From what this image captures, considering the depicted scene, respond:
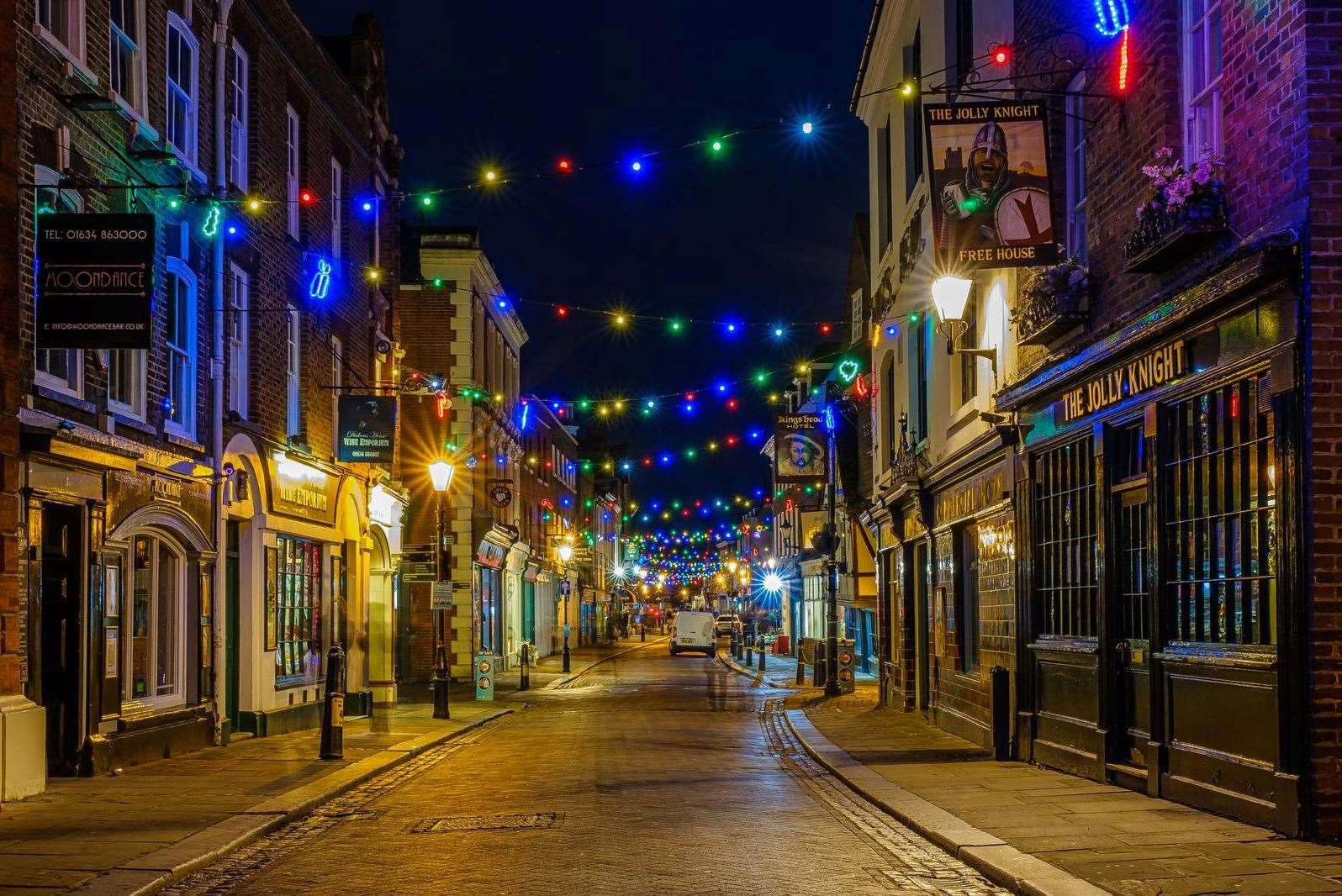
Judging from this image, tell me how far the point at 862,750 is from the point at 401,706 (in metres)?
12.5

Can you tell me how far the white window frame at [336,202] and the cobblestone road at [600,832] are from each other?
935cm

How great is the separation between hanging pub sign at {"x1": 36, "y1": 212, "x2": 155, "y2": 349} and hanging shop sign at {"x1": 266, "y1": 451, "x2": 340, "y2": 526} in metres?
7.40

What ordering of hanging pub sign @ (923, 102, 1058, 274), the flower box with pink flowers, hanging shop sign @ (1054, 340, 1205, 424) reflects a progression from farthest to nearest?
1. hanging pub sign @ (923, 102, 1058, 274)
2. hanging shop sign @ (1054, 340, 1205, 424)
3. the flower box with pink flowers

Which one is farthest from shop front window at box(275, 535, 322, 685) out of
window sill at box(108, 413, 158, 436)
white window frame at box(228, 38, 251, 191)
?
window sill at box(108, 413, 158, 436)

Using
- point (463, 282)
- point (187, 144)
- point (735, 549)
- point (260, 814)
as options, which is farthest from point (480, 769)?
point (735, 549)

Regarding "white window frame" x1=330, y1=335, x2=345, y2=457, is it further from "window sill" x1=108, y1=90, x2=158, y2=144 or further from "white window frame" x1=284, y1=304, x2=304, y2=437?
"window sill" x1=108, y1=90, x2=158, y2=144

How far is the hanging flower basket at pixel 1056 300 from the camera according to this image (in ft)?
46.5

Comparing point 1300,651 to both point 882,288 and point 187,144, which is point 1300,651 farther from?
point 882,288

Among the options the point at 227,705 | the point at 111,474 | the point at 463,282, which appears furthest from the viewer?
the point at 463,282

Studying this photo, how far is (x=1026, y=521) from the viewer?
650 inches

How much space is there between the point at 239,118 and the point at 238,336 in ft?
9.66

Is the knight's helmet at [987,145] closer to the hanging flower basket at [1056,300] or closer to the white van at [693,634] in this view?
the hanging flower basket at [1056,300]

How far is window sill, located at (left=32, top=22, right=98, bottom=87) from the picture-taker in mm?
13875

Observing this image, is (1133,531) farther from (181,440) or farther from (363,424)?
(363,424)
